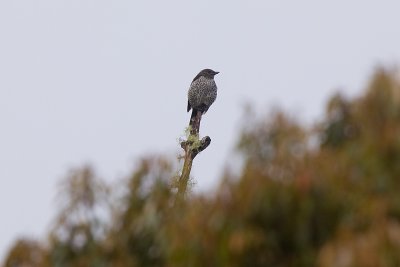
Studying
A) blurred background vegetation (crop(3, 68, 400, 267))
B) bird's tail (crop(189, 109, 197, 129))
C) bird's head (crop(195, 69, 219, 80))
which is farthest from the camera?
bird's head (crop(195, 69, 219, 80))

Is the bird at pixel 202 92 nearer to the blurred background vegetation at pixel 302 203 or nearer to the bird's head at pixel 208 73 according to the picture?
the bird's head at pixel 208 73

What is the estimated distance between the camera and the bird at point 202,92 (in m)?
18.7

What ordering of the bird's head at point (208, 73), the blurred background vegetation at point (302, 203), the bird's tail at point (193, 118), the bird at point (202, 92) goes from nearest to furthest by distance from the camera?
1. the blurred background vegetation at point (302, 203)
2. the bird's tail at point (193, 118)
3. the bird at point (202, 92)
4. the bird's head at point (208, 73)

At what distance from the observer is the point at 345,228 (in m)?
5.43

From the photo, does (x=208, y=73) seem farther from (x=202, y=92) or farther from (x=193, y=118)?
(x=193, y=118)

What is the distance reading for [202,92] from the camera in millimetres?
18781

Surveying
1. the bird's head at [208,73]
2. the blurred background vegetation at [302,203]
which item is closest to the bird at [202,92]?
the bird's head at [208,73]

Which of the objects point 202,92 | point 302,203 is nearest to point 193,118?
point 202,92

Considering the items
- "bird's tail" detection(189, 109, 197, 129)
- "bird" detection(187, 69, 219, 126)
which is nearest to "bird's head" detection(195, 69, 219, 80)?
"bird" detection(187, 69, 219, 126)

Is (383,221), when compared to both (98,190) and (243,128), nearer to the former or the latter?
(243,128)

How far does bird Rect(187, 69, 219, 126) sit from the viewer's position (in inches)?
735

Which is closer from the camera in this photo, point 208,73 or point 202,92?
point 202,92

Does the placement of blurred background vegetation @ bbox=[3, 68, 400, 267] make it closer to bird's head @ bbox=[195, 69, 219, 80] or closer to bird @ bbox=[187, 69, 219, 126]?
bird @ bbox=[187, 69, 219, 126]

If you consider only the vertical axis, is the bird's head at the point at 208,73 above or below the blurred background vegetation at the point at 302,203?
above
